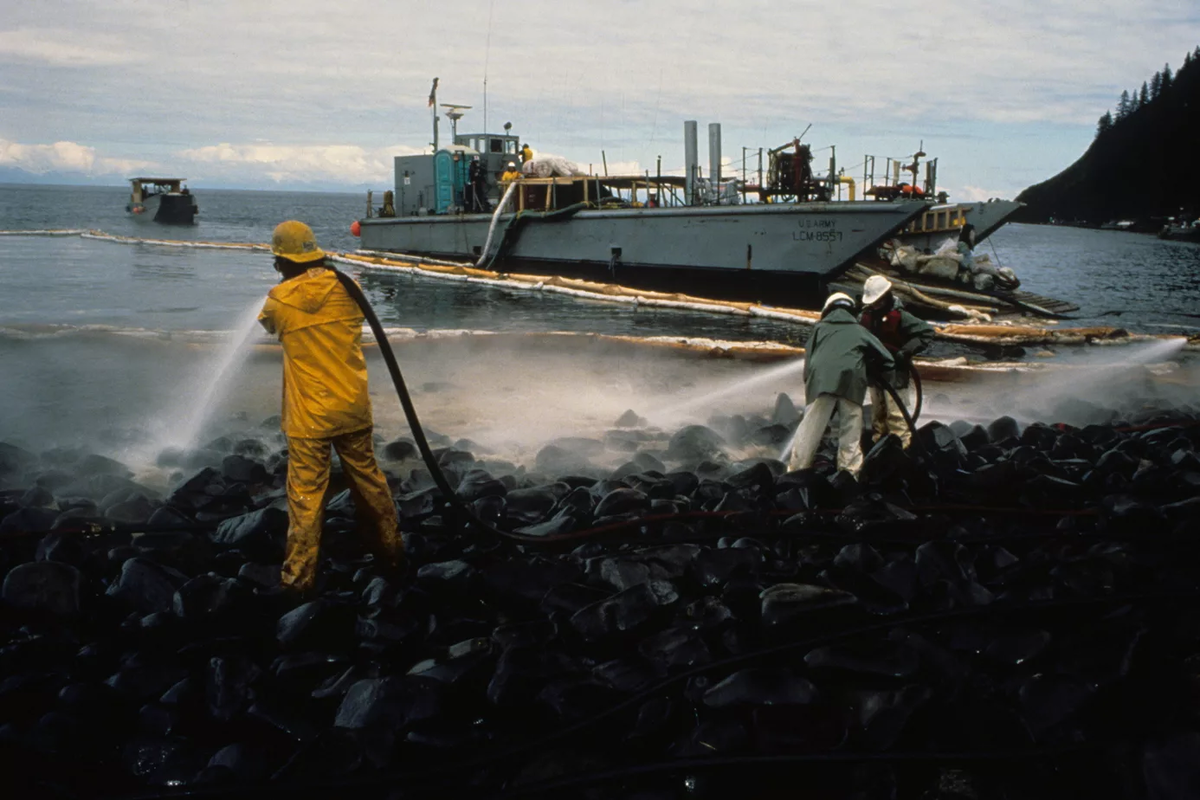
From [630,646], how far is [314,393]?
1.91 m

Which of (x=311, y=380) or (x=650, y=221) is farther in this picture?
(x=650, y=221)

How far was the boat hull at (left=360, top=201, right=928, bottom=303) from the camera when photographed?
66.0ft

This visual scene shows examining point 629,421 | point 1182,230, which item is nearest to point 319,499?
point 629,421

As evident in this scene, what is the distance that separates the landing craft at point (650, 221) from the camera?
20.5 m

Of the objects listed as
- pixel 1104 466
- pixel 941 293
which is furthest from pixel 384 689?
pixel 941 293

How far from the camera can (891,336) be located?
6.64m

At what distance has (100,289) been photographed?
79.8 ft

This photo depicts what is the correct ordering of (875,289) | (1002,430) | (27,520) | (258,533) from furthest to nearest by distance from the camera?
(1002,430)
(875,289)
(27,520)
(258,533)

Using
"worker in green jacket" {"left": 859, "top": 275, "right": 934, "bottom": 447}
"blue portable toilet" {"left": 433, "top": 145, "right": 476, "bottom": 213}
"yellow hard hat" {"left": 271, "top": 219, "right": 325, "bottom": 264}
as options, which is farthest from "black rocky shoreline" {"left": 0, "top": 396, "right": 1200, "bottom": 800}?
"blue portable toilet" {"left": 433, "top": 145, "right": 476, "bottom": 213}

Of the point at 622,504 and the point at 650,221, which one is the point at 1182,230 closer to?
the point at 650,221

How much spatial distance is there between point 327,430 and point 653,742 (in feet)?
6.83

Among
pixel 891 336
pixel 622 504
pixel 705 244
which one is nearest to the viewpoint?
pixel 622 504

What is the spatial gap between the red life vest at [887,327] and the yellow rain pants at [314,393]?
4083mm

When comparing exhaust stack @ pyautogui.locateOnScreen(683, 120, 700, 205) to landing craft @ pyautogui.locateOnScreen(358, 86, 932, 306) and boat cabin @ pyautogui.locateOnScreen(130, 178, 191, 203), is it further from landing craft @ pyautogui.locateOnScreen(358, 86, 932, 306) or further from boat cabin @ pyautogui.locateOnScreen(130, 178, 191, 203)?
boat cabin @ pyautogui.locateOnScreen(130, 178, 191, 203)
